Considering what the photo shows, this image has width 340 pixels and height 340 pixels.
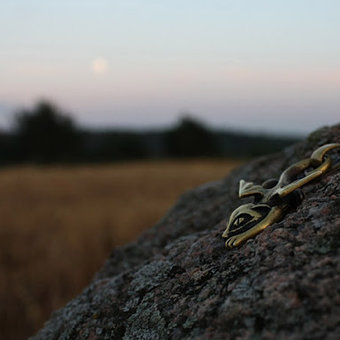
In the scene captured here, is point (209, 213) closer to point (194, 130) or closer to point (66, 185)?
point (66, 185)

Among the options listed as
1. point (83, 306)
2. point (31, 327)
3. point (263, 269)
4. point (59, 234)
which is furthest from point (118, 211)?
point (263, 269)

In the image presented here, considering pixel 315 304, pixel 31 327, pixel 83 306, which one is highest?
pixel 315 304

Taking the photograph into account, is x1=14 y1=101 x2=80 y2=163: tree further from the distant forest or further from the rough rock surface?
the rough rock surface

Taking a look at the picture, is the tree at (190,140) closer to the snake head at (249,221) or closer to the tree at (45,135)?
the tree at (45,135)

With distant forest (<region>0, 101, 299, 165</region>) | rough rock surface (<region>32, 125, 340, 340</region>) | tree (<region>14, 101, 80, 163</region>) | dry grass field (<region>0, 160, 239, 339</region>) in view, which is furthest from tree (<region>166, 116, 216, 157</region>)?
rough rock surface (<region>32, 125, 340, 340</region>)

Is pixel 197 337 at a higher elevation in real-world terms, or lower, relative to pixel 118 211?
higher

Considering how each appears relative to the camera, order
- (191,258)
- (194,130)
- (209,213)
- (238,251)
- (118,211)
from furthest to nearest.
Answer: (194,130), (118,211), (209,213), (191,258), (238,251)

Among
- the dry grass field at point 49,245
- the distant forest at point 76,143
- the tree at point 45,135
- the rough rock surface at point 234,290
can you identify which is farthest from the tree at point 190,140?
the rough rock surface at point 234,290

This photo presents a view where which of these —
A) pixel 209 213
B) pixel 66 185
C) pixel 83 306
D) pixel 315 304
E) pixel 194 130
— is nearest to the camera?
pixel 315 304
